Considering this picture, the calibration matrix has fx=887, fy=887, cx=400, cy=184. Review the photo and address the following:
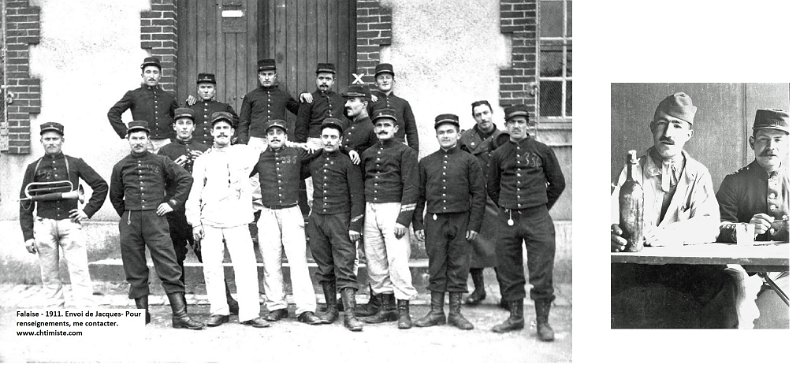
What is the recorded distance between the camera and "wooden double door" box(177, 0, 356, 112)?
7746 mm

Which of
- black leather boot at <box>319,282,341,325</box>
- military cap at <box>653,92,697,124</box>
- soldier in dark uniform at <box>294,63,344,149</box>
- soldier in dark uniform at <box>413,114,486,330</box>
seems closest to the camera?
military cap at <box>653,92,697,124</box>

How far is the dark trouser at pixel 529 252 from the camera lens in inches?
249

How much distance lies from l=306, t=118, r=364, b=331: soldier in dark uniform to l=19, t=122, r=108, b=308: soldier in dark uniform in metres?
1.62

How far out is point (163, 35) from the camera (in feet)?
24.6

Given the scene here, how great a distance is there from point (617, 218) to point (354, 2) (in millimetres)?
2974

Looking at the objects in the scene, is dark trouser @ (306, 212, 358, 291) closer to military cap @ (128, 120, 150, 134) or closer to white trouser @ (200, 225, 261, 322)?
white trouser @ (200, 225, 261, 322)

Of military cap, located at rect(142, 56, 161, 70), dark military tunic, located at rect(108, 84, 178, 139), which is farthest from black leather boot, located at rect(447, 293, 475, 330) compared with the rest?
military cap, located at rect(142, 56, 161, 70)

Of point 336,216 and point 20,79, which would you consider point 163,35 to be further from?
point 336,216

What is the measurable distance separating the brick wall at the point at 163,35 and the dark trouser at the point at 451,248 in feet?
8.94

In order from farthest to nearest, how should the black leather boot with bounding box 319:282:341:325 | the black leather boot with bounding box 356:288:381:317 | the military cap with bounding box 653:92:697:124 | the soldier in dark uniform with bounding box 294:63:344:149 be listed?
→ the soldier in dark uniform with bounding box 294:63:344:149 → the black leather boot with bounding box 356:288:381:317 → the black leather boot with bounding box 319:282:341:325 → the military cap with bounding box 653:92:697:124

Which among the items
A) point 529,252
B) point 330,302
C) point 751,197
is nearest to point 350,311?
point 330,302

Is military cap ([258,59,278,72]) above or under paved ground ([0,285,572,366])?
above

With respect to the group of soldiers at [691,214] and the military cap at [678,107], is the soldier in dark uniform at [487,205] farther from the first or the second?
the military cap at [678,107]

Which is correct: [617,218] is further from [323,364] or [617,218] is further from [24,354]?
[24,354]
